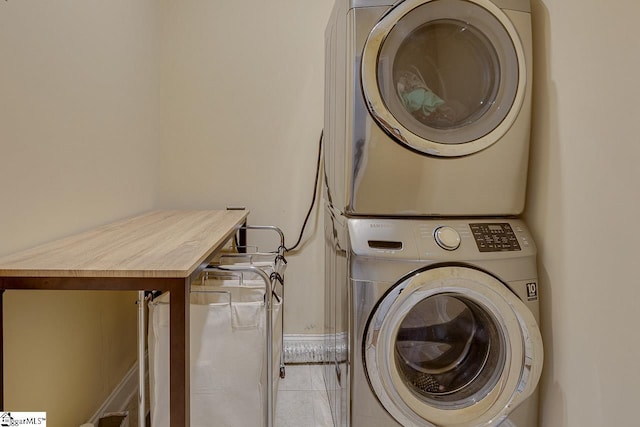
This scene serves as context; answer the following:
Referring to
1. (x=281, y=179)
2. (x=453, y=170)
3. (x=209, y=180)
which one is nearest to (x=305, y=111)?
(x=281, y=179)

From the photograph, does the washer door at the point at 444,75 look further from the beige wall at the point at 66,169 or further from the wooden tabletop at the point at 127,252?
the beige wall at the point at 66,169

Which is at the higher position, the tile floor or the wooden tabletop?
the wooden tabletop

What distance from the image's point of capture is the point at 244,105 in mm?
2240

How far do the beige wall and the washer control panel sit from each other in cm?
132

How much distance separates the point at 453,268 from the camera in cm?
127

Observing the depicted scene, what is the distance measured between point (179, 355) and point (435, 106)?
1095 mm

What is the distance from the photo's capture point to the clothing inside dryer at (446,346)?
4.49ft

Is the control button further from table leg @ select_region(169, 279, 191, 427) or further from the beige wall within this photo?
the beige wall

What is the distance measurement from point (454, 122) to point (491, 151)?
6.2 inches

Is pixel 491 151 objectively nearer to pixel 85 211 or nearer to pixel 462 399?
pixel 462 399

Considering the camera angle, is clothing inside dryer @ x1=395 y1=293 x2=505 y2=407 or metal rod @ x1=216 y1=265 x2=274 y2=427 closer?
metal rod @ x1=216 y1=265 x2=274 y2=427

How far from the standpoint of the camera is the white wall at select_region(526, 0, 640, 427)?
1000mm

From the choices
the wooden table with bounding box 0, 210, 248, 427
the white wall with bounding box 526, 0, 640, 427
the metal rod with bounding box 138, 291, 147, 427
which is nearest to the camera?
the wooden table with bounding box 0, 210, 248, 427

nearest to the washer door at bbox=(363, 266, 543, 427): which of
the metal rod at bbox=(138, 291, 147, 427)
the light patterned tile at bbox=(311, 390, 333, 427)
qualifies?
the light patterned tile at bbox=(311, 390, 333, 427)
